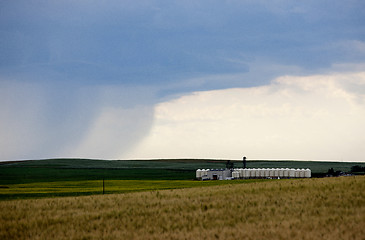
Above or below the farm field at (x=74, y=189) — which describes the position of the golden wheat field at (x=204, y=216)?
above

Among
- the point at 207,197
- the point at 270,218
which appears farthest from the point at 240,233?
the point at 207,197

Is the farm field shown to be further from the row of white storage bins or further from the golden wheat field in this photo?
the row of white storage bins

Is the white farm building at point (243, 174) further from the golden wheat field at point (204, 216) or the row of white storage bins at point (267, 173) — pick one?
the golden wheat field at point (204, 216)

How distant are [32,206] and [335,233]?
85.1 ft

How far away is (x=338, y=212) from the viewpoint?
27719 millimetres

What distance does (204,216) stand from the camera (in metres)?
29.5

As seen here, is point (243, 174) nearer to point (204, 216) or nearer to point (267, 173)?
point (267, 173)

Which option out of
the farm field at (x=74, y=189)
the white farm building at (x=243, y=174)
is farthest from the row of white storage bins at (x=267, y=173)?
the farm field at (x=74, y=189)

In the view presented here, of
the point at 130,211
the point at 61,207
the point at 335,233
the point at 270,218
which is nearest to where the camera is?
the point at 335,233

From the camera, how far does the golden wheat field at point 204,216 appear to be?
78.9ft

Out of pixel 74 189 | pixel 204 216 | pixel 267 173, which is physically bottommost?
pixel 74 189

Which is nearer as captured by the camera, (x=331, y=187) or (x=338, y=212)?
(x=338, y=212)

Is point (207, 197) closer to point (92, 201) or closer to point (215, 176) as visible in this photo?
point (92, 201)

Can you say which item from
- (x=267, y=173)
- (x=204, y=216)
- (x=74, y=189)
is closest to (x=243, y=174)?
(x=267, y=173)
